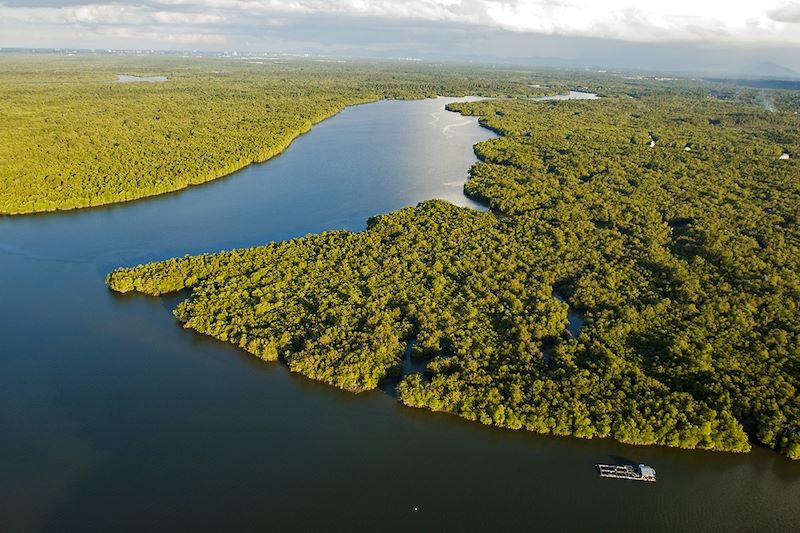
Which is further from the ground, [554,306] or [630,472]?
[554,306]

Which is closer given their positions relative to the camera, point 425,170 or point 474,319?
point 474,319

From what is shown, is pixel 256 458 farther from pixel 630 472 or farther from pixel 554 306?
pixel 554 306

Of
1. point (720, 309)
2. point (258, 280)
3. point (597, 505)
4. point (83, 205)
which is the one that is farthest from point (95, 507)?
point (83, 205)

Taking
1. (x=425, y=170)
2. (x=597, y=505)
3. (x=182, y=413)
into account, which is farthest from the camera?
(x=425, y=170)

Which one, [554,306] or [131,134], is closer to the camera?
[554,306]

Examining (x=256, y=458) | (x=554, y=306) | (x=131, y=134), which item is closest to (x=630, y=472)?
(x=554, y=306)

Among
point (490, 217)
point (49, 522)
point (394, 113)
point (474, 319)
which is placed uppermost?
point (394, 113)

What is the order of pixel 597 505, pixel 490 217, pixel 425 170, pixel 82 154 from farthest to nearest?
pixel 425 170 → pixel 82 154 → pixel 490 217 → pixel 597 505

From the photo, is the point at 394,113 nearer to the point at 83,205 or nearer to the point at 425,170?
the point at 425,170
